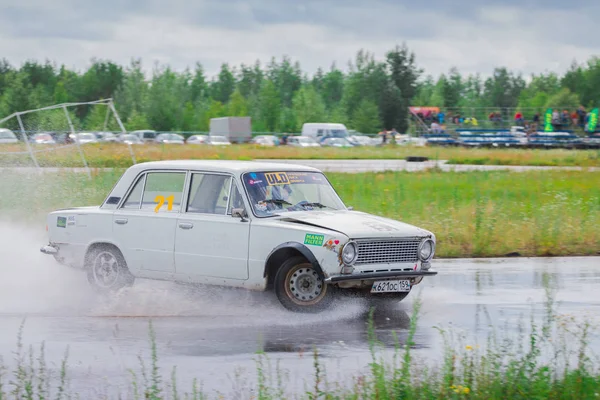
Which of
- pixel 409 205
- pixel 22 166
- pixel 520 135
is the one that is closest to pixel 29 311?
pixel 409 205

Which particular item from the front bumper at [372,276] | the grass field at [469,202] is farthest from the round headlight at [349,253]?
the grass field at [469,202]

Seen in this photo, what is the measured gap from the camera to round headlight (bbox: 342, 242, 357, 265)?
934cm

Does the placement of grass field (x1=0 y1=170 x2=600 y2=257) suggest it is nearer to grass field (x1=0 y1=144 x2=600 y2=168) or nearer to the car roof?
grass field (x1=0 y1=144 x2=600 y2=168)

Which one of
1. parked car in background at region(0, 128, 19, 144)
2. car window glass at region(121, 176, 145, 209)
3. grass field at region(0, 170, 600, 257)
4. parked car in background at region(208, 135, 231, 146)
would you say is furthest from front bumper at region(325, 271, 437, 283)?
parked car in background at region(208, 135, 231, 146)

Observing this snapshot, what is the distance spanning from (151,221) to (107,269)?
0.96 metres

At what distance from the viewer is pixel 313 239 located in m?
9.47

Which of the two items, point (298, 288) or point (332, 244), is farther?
point (298, 288)

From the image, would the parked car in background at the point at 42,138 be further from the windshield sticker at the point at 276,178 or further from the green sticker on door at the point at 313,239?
the green sticker on door at the point at 313,239

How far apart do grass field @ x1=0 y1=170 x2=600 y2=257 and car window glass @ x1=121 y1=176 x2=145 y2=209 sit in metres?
5.90

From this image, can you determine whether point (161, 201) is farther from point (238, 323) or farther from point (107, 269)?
point (238, 323)

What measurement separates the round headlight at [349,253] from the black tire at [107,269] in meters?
3.01

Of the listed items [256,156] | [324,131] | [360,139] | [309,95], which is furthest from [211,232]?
[309,95]

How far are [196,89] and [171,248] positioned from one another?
530 feet

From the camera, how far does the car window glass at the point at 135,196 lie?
11219 millimetres
